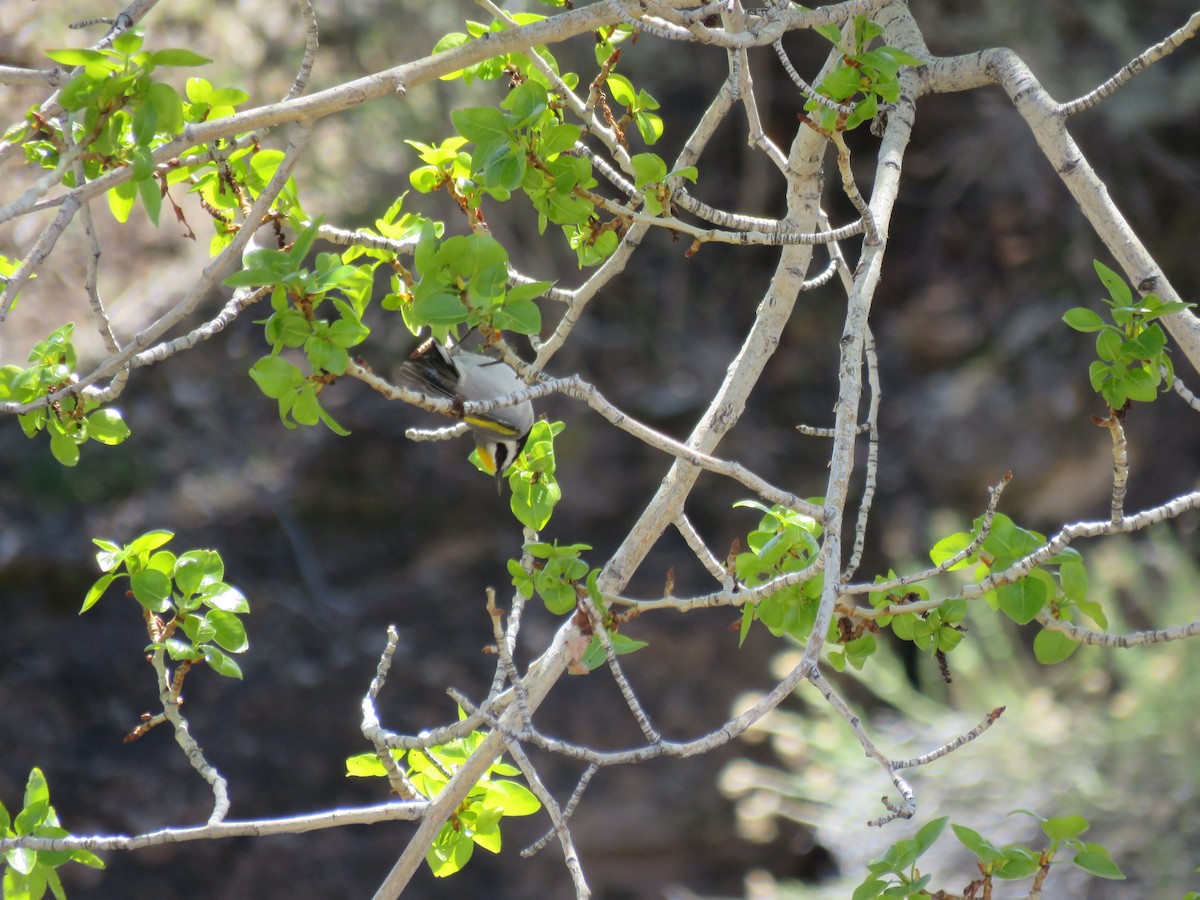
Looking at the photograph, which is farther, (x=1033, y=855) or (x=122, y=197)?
(x=1033, y=855)

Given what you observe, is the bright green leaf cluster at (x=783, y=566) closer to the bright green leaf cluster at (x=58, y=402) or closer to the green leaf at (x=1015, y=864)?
the green leaf at (x=1015, y=864)

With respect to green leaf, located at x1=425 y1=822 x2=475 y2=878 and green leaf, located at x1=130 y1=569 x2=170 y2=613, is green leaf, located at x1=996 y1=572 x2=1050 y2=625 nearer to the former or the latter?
green leaf, located at x1=425 y1=822 x2=475 y2=878

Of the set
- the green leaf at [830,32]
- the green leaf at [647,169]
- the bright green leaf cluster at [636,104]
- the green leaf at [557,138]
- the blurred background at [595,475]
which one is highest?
the green leaf at [830,32]

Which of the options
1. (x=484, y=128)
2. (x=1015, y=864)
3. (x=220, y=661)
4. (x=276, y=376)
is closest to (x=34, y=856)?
(x=220, y=661)

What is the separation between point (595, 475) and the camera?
471 centimetres

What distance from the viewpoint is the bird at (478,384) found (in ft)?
5.08

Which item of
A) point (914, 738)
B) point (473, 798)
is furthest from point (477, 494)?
point (473, 798)

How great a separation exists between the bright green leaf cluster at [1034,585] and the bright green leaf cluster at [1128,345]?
16cm

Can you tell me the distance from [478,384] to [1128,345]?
3.20 ft

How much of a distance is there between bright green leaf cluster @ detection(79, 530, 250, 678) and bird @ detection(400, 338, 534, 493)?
0.41 meters

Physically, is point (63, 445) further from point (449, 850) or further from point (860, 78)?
point (860, 78)

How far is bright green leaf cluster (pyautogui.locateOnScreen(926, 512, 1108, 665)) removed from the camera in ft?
3.66

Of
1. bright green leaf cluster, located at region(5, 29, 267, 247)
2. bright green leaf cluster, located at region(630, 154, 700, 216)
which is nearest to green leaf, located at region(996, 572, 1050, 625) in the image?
bright green leaf cluster, located at region(630, 154, 700, 216)

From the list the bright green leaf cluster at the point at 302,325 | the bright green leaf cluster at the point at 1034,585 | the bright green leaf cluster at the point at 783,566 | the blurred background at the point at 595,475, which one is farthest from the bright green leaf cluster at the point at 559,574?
the blurred background at the point at 595,475
